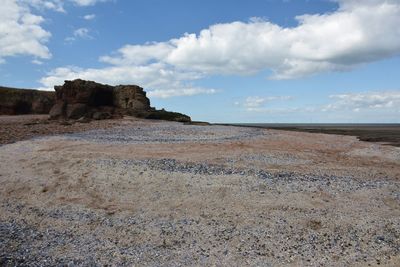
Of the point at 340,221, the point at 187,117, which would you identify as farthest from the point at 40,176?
the point at 187,117

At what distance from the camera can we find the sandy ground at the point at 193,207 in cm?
1072

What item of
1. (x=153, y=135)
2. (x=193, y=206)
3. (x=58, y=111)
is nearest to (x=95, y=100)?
(x=58, y=111)

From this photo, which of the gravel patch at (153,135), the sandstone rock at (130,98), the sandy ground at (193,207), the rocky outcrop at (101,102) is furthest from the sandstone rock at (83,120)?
the sandy ground at (193,207)

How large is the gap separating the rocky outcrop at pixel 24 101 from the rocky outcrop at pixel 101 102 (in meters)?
11.5

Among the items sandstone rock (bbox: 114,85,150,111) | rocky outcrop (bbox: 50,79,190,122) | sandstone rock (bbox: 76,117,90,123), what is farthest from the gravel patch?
sandstone rock (bbox: 114,85,150,111)

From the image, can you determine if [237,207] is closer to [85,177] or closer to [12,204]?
[85,177]

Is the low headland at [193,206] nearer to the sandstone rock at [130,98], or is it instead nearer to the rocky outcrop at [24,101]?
the sandstone rock at [130,98]

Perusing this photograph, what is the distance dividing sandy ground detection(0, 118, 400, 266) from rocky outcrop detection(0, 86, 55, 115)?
113 ft

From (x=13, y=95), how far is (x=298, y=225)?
4957cm

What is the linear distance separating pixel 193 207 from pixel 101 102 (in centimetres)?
3242

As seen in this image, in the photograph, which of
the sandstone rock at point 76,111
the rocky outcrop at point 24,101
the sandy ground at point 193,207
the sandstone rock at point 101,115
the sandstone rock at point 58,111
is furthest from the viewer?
the rocky outcrop at point 24,101

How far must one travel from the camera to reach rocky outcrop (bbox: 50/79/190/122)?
40875 millimetres

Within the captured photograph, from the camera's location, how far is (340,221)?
1254 centimetres

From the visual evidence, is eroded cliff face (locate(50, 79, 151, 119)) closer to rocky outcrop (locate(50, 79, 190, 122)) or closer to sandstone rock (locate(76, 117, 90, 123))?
rocky outcrop (locate(50, 79, 190, 122))
